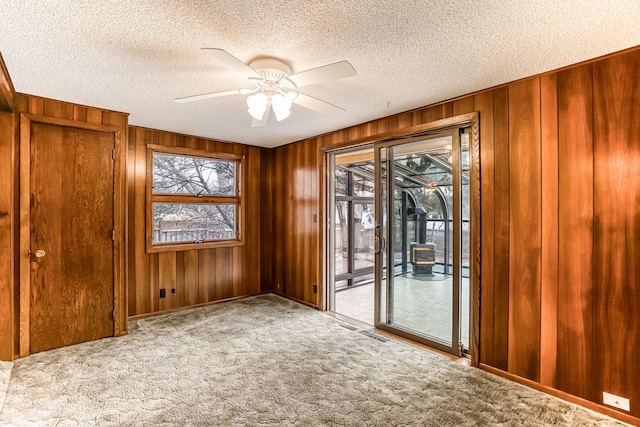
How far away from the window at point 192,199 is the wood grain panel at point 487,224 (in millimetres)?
3495

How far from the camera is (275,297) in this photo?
5.09m

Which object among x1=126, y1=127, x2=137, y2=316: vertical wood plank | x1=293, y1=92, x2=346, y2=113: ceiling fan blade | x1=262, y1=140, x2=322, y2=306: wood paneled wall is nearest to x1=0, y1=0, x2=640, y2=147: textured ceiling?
x1=293, y1=92, x2=346, y2=113: ceiling fan blade

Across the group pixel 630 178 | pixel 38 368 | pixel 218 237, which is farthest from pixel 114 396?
pixel 630 178

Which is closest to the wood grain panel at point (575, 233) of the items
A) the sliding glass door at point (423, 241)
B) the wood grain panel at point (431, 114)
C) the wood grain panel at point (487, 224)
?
the wood grain panel at point (487, 224)

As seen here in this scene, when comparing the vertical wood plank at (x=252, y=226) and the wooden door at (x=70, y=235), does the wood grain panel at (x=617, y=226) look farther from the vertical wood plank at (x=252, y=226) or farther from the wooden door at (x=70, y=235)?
the wooden door at (x=70, y=235)

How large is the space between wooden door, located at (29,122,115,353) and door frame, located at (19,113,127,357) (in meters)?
0.03

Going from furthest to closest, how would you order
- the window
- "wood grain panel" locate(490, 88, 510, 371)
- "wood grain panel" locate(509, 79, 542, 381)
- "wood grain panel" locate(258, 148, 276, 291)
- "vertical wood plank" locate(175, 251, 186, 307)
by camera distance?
"wood grain panel" locate(258, 148, 276, 291), "vertical wood plank" locate(175, 251, 186, 307), the window, "wood grain panel" locate(490, 88, 510, 371), "wood grain panel" locate(509, 79, 542, 381)

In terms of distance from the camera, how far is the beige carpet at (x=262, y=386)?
212 cm

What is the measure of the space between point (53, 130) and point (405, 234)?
383 centimetres

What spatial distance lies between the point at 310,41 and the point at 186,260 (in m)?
3.54

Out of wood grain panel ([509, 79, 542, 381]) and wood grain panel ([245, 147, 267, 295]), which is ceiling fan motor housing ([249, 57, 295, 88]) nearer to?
wood grain panel ([509, 79, 542, 381])

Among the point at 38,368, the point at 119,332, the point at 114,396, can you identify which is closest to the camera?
the point at 114,396

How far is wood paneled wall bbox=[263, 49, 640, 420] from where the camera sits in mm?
2117

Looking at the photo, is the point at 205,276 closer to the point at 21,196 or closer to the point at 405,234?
the point at 21,196
